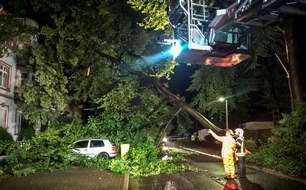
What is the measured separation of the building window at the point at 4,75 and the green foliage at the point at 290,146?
1702 cm

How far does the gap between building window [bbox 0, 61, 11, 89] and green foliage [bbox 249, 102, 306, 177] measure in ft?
55.8

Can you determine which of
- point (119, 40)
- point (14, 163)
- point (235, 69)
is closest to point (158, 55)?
point (119, 40)

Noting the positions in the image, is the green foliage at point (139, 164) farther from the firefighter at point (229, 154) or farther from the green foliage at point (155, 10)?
the green foliage at point (155, 10)

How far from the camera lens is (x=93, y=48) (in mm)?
18938

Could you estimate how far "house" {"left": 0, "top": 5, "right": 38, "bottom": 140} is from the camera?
2119 cm

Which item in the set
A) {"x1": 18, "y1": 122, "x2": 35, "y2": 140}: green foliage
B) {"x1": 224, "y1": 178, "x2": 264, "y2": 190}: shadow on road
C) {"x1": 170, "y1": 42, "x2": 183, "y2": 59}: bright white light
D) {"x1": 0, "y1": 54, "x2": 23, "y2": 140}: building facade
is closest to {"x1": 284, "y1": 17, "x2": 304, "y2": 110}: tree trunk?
{"x1": 224, "y1": 178, "x2": 264, "y2": 190}: shadow on road

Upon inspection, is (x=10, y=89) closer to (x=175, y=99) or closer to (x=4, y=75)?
(x=4, y=75)

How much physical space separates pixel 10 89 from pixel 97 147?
8.24 m

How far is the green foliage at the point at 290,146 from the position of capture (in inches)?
509

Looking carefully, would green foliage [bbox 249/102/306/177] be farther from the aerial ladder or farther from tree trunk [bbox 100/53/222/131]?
the aerial ladder

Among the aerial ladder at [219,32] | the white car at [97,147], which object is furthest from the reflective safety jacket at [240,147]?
the white car at [97,147]

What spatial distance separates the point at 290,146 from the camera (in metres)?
13.9

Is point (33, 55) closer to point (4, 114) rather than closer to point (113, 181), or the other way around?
point (4, 114)

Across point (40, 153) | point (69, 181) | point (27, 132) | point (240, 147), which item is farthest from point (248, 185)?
point (27, 132)
